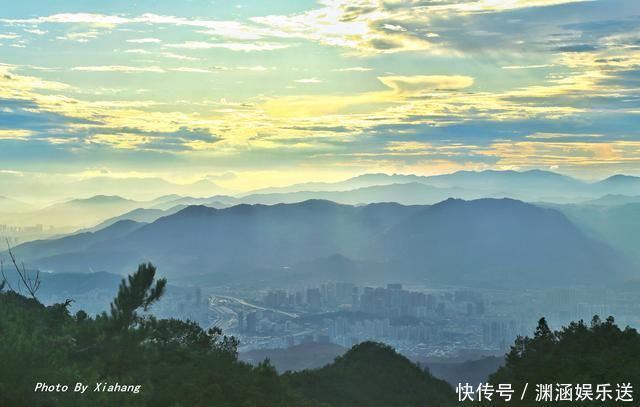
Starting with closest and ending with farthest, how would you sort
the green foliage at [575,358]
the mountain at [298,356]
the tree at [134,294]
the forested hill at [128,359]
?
the forested hill at [128,359], the green foliage at [575,358], the tree at [134,294], the mountain at [298,356]

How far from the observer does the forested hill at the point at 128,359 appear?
36.5 m

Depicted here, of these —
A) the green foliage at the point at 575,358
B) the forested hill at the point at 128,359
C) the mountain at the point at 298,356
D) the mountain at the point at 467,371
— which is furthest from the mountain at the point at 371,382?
the mountain at the point at 298,356

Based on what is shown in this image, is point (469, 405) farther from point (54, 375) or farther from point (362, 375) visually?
point (362, 375)

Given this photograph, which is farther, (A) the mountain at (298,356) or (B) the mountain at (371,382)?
(A) the mountain at (298,356)

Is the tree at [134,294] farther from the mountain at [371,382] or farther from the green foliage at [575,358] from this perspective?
the mountain at [371,382]

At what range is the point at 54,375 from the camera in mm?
36719

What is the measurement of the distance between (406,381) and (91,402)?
75399mm

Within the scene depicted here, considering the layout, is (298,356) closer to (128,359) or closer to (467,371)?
(467,371)

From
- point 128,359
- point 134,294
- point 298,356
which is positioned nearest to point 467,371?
point 298,356

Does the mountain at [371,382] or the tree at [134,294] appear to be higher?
the tree at [134,294]

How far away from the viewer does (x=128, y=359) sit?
1825 inches

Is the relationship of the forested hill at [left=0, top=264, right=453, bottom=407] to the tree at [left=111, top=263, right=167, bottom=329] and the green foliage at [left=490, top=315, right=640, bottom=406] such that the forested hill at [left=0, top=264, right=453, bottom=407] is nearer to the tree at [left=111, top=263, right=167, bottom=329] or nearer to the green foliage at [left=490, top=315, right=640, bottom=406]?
the tree at [left=111, top=263, right=167, bottom=329]

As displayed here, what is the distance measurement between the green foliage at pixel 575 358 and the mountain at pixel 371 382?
2507cm

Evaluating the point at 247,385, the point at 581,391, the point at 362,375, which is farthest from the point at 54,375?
the point at 362,375
